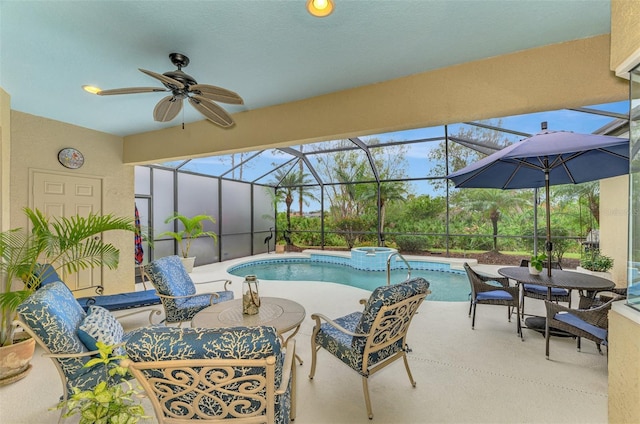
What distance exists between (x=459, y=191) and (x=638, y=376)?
30.4 ft

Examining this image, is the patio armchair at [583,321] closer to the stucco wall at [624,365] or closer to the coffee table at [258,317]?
the stucco wall at [624,365]

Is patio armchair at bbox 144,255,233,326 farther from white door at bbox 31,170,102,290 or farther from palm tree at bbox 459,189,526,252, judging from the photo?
palm tree at bbox 459,189,526,252

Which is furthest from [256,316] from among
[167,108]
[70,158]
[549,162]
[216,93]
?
[70,158]

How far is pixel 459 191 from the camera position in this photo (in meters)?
9.68

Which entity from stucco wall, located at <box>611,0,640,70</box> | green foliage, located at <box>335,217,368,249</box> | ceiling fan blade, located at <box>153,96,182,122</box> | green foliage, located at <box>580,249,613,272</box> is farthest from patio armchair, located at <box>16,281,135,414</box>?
green foliage, located at <box>335,217,368,249</box>

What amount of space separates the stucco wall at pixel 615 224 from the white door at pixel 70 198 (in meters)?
9.32

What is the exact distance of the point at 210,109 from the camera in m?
2.57

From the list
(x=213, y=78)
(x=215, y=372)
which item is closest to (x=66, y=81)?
(x=213, y=78)

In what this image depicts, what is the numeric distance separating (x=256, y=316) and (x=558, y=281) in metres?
3.27

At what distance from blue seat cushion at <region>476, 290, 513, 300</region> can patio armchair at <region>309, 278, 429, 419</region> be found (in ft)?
5.72

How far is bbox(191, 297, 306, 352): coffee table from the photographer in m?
2.25

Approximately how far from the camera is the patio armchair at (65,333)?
5.56 ft

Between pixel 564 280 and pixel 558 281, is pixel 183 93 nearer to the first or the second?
pixel 558 281

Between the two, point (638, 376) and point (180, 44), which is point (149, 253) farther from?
point (638, 376)
